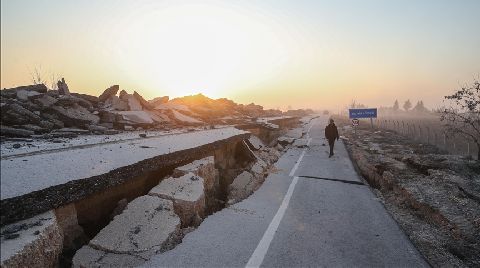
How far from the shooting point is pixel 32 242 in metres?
3.15

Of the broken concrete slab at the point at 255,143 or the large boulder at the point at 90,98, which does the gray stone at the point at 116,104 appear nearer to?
the large boulder at the point at 90,98

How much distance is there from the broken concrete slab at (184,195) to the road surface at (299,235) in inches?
10.1

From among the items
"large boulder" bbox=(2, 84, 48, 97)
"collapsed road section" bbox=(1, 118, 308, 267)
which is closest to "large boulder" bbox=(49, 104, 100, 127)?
"large boulder" bbox=(2, 84, 48, 97)

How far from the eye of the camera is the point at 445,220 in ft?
20.6

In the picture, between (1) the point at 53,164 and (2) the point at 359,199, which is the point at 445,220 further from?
(1) the point at 53,164

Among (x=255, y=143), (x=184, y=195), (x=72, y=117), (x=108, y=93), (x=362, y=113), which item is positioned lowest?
(x=255, y=143)

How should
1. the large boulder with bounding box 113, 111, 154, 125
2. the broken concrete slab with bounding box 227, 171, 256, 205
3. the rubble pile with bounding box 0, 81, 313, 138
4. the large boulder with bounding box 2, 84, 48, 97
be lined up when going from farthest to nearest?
1. the large boulder with bounding box 113, 111, 154, 125
2. the large boulder with bounding box 2, 84, 48, 97
3. the rubble pile with bounding box 0, 81, 313, 138
4. the broken concrete slab with bounding box 227, 171, 256, 205

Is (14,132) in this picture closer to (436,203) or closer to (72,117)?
(72,117)

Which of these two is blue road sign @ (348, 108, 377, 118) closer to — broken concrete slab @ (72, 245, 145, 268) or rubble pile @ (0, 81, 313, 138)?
rubble pile @ (0, 81, 313, 138)

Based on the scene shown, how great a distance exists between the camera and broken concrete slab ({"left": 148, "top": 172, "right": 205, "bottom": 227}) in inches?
213

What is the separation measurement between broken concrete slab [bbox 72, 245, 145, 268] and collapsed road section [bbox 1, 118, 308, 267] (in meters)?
0.01

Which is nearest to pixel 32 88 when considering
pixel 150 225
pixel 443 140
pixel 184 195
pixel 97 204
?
pixel 97 204

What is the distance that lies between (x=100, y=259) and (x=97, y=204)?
1.14 metres

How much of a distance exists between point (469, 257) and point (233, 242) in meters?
3.68
